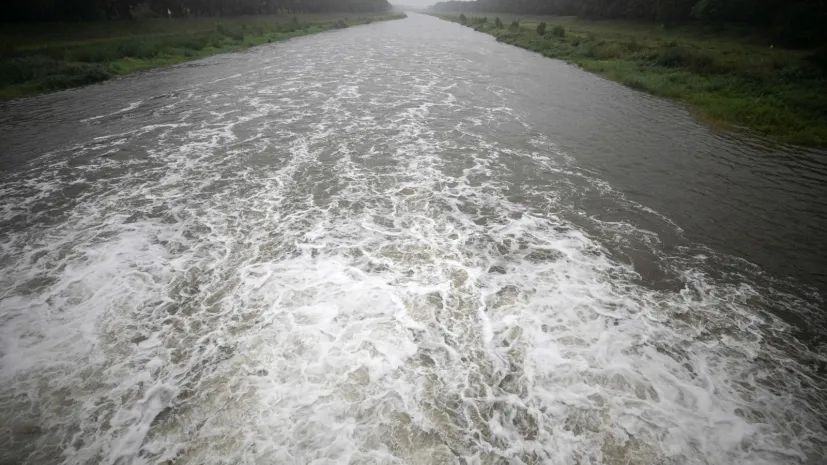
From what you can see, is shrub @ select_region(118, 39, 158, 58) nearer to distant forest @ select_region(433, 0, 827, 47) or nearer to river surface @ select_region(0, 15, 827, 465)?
river surface @ select_region(0, 15, 827, 465)

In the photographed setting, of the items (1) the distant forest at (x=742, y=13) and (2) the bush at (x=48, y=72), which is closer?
(2) the bush at (x=48, y=72)

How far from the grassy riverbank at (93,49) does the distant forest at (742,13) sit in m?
49.2

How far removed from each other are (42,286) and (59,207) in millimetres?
4286

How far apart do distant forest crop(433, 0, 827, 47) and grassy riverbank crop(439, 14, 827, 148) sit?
1.64 m

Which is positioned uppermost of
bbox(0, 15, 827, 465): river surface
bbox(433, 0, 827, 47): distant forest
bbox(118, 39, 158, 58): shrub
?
bbox(433, 0, 827, 47): distant forest

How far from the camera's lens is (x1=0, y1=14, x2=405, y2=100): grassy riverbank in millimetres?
23891

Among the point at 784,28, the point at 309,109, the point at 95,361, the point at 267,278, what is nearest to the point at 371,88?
the point at 309,109

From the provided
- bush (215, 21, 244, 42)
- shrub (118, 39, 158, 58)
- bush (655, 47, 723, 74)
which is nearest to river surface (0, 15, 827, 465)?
bush (655, 47, 723, 74)

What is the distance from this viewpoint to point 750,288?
28.8ft

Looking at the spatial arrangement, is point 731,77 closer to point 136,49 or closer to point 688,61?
point 688,61

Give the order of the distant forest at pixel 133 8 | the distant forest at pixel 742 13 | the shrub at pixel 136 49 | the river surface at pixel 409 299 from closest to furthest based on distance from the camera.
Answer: the river surface at pixel 409 299
the distant forest at pixel 742 13
the shrub at pixel 136 49
the distant forest at pixel 133 8

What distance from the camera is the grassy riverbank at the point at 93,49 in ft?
78.4

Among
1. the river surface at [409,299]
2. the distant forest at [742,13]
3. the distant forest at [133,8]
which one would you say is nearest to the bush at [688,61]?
the distant forest at [742,13]

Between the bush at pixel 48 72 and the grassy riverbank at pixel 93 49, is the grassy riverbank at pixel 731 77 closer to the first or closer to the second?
the grassy riverbank at pixel 93 49
